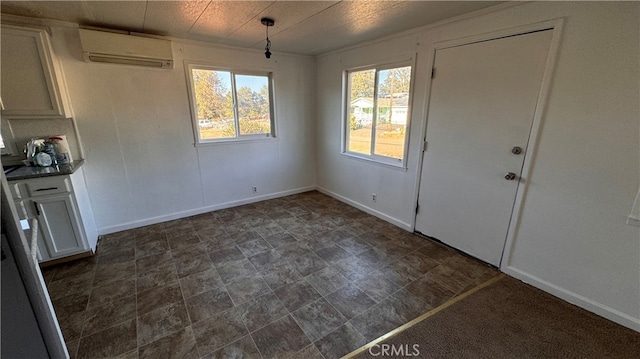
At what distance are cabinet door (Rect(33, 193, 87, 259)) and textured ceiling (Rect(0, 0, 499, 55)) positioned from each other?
5.36 feet

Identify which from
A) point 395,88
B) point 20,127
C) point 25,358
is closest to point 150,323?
point 25,358

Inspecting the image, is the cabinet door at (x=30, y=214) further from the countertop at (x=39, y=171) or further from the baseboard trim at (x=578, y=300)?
the baseboard trim at (x=578, y=300)

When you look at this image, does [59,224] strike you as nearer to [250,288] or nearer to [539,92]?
[250,288]

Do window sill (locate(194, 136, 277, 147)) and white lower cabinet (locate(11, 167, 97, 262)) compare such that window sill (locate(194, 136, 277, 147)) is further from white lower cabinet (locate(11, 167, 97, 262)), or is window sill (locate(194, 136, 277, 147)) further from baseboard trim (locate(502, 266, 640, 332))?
baseboard trim (locate(502, 266, 640, 332))

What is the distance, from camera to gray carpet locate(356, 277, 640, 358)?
1.63m

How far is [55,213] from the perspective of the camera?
2.43 m

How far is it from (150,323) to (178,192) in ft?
6.69

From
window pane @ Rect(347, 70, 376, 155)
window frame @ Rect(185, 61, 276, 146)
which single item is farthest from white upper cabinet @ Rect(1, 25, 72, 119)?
window pane @ Rect(347, 70, 376, 155)

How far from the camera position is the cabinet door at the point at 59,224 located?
2.38 metres

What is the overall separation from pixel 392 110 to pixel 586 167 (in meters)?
1.88

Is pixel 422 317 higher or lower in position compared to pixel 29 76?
lower

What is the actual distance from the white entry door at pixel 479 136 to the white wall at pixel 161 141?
91.5 inches

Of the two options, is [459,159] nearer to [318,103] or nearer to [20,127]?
[318,103]

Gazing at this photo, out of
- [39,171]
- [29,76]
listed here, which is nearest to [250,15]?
[29,76]
